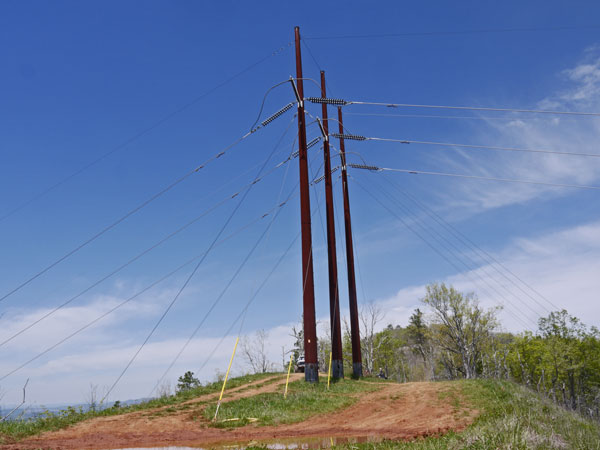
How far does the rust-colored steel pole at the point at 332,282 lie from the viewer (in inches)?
993

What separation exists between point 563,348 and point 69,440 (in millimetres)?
63883

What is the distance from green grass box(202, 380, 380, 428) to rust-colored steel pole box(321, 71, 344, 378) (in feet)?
14.7

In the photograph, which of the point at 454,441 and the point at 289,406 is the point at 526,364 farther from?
the point at 454,441

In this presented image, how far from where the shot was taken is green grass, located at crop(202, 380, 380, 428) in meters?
14.9

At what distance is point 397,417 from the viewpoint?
47.7 feet

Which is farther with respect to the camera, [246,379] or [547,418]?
[246,379]

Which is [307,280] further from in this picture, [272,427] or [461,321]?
[461,321]

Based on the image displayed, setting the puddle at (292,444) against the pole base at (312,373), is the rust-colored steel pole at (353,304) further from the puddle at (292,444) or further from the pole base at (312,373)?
the puddle at (292,444)

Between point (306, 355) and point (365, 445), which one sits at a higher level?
point (306, 355)

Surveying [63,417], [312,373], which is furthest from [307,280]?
[63,417]

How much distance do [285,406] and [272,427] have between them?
254cm

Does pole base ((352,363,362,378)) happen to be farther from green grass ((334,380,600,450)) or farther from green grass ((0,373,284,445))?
green grass ((334,380,600,450))

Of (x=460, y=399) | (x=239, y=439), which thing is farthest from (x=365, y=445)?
(x=460, y=399)

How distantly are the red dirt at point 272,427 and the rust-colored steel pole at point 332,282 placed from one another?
7.40 m
